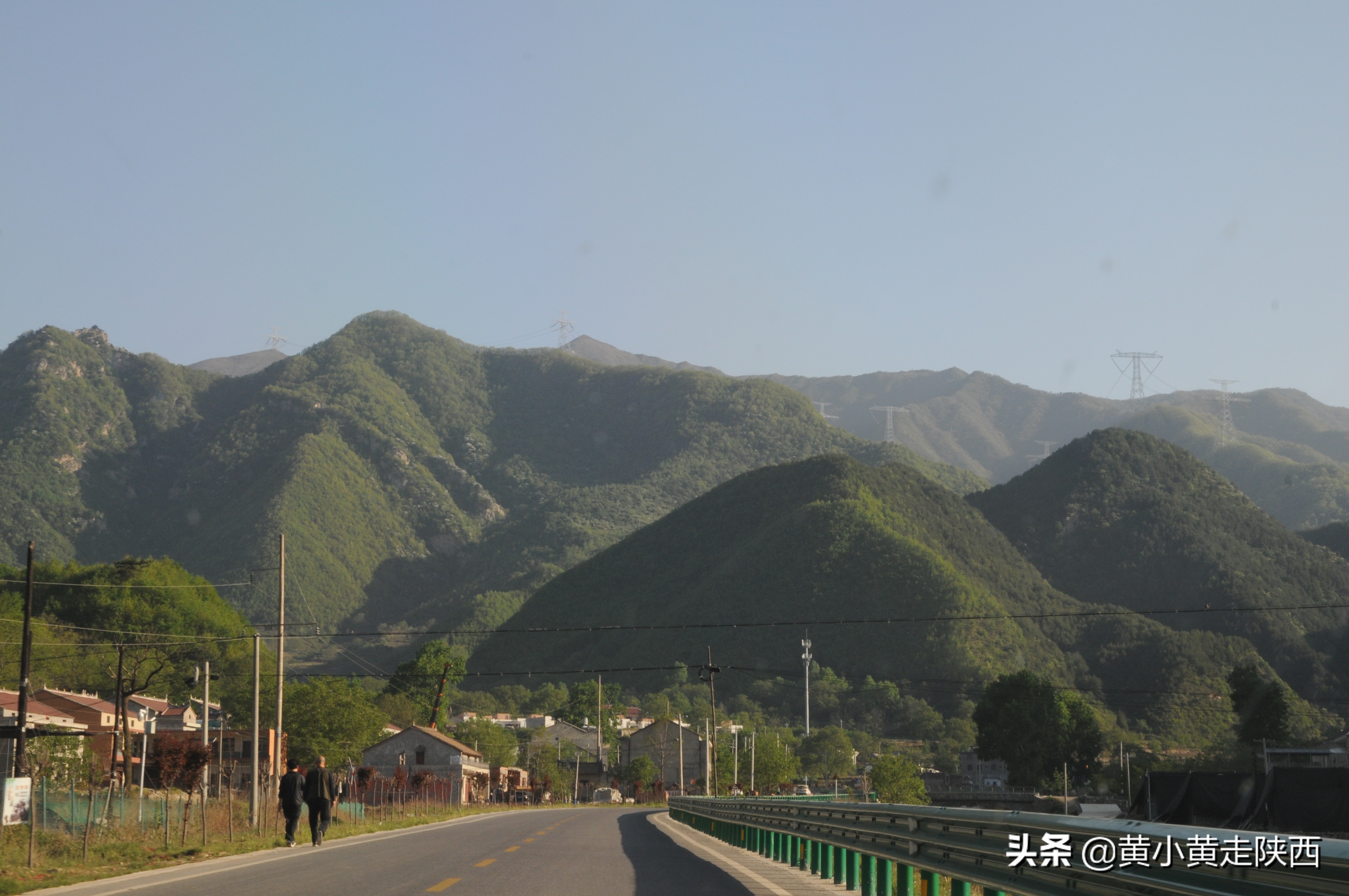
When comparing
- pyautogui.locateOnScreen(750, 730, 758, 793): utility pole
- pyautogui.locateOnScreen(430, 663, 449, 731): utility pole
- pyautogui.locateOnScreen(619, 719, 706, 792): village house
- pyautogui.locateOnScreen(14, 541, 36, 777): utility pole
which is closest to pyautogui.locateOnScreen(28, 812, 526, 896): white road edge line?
pyautogui.locateOnScreen(14, 541, 36, 777): utility pole

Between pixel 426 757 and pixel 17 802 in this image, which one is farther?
pixel 426 757

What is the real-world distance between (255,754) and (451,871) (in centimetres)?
2662

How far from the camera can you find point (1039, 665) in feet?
580

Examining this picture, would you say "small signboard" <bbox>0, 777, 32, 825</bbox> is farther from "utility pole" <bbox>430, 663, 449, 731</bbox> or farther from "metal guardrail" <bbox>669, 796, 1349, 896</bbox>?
"utility pole" <bbox>430, 663, 449, 731</bbox>

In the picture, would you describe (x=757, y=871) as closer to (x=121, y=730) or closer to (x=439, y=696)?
(x=121, y=730)

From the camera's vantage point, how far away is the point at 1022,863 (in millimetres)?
8109

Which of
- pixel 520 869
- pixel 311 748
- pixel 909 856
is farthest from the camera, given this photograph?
pixel 311 748

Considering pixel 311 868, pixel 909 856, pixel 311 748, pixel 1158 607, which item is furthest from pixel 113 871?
pixel 1158 607

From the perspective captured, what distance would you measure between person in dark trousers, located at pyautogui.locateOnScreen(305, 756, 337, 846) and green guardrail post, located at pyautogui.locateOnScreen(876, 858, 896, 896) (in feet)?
42.9

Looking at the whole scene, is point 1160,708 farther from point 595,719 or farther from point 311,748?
point 311,748

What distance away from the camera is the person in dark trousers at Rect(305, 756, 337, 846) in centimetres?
2353

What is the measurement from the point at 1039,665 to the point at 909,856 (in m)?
174

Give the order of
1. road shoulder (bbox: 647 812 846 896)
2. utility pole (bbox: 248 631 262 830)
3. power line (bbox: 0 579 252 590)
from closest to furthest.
→ road shoulder (bbox: 647 812 846 896), utility pole (bbox: 248 631 262 830), power line (bbox: 0 579 252 590)

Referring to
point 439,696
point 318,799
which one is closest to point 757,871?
point 318,799
